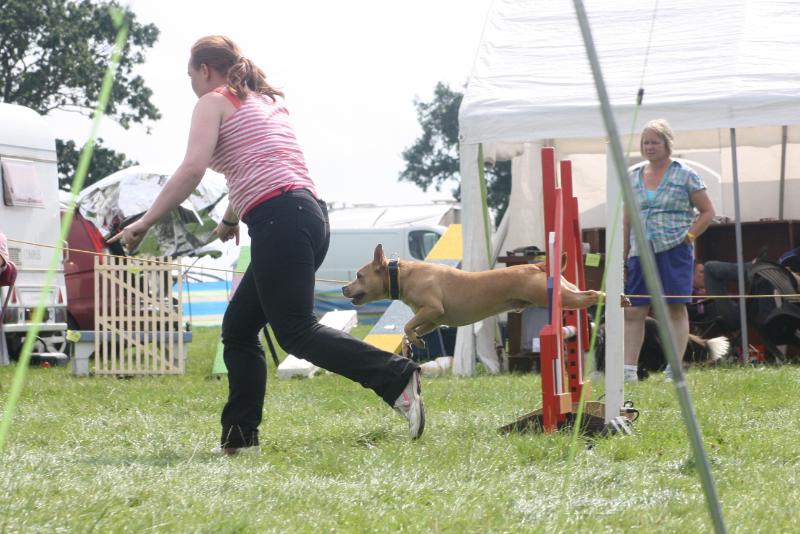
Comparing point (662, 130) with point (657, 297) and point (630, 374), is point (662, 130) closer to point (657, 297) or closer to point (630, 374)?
point (630, 374)

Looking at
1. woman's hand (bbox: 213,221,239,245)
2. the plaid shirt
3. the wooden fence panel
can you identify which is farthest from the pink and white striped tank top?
the wooden fence panel

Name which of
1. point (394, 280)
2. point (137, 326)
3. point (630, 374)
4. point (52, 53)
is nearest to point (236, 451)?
point (394, 280)

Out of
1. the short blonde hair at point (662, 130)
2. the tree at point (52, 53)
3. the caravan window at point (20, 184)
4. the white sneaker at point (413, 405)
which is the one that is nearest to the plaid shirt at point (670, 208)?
the short blonde hair at point (662, 130)

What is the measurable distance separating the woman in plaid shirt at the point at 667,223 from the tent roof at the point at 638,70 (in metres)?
0.62

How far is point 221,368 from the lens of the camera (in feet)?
30.4

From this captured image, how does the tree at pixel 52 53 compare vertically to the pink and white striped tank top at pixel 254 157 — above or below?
above

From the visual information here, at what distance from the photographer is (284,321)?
428cm

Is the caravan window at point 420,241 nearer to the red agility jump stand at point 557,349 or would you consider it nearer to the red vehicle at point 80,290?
the red vehicle at point 80,290

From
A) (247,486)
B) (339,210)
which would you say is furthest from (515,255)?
(339,210)

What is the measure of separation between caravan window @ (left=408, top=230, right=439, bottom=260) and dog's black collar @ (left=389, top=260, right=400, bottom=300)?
16.0m

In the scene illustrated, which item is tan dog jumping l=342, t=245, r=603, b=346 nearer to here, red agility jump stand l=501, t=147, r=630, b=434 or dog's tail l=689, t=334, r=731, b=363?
red agility jump stand l=501, t=147, r=630, b=434

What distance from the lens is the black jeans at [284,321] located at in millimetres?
4215

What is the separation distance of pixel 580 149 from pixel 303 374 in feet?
14.7

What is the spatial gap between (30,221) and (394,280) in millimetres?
6587
